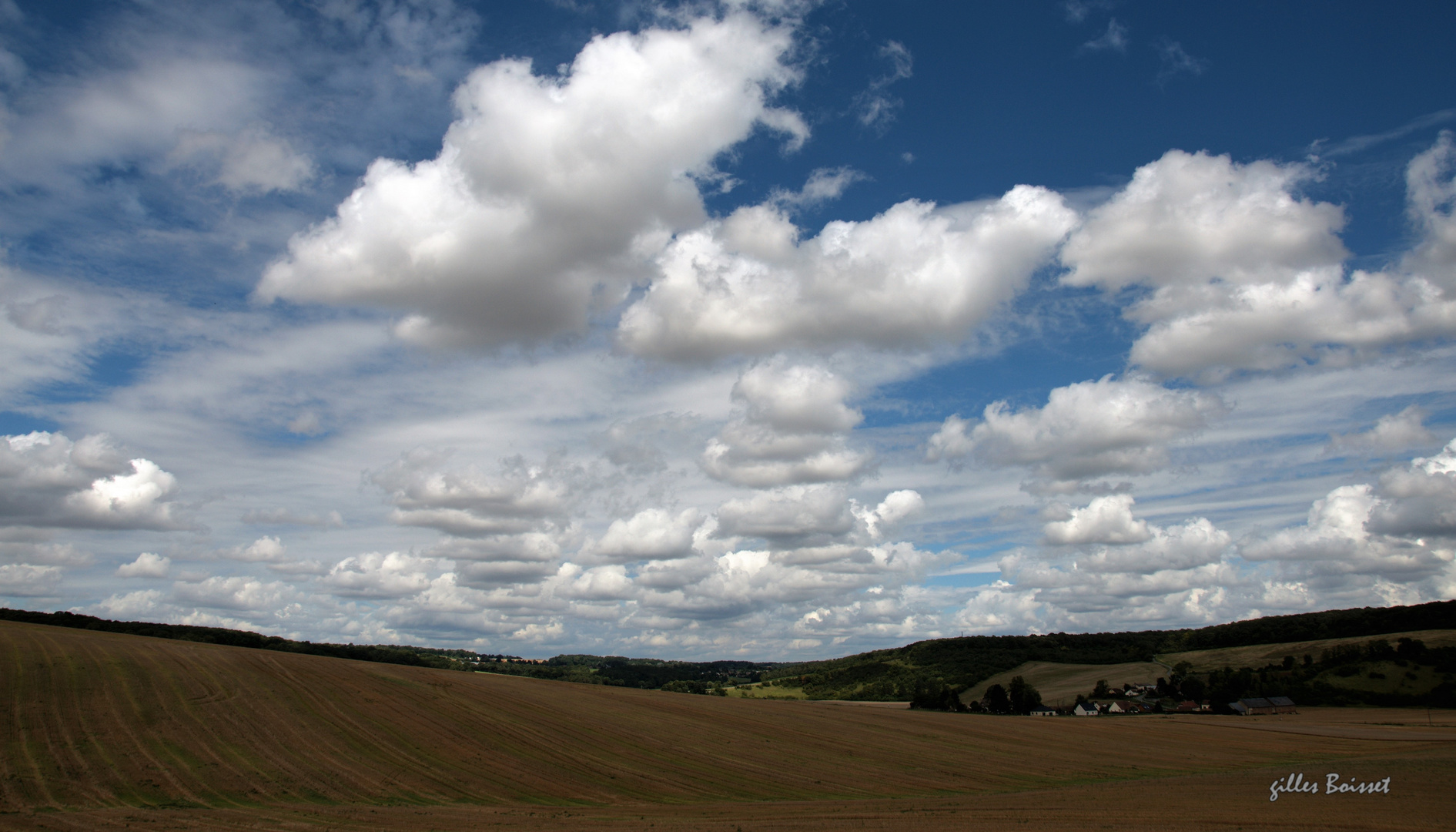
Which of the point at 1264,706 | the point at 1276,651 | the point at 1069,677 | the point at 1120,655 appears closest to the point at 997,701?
the point at 1264,706

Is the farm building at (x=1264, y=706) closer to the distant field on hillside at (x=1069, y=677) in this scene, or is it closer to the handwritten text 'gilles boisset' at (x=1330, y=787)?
the distant field on hillside at (x=1069, y=677)

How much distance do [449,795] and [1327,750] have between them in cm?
6391

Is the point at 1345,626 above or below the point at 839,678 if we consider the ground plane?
above

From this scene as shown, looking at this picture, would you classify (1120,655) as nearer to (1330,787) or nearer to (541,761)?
(1330,787)

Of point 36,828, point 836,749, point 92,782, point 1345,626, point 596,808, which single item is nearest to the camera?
point 36,828

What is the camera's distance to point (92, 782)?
3266cm

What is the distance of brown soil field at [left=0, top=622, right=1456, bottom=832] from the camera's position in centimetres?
2966

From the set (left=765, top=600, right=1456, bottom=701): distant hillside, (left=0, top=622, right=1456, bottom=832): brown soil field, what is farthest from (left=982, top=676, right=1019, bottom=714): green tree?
(left=0, top=622, right=1456, bottom=832): brown soil field

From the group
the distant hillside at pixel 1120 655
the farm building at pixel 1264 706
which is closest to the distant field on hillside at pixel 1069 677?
the distant hillside at pixel 1120 655

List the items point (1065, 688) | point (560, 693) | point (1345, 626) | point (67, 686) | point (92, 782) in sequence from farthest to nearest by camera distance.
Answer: point (1345, 626) → point (1065, 688) → point (560, 693) → point (67, 686) → point (92, 782)

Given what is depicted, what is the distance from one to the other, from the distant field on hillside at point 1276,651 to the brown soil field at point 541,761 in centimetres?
6565

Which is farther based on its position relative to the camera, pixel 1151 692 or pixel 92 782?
pixel 1151 692

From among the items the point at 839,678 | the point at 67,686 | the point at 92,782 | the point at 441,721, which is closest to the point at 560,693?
the point at 441,721

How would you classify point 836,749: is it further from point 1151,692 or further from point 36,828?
point 1151,692
